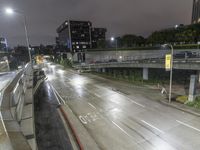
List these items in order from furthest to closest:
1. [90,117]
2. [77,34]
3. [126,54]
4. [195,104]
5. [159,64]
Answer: [77,34] < [126,54] < [159,64] < [195,104] < [90,117]

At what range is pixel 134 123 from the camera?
1187 centimetres

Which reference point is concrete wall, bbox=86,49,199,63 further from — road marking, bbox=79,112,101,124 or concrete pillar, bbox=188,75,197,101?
road marking, bbox=79,112,101,124

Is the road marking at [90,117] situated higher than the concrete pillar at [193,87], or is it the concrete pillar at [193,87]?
the concrete pillar at [193,87]

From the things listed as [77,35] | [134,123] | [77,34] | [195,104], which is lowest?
[134,123]

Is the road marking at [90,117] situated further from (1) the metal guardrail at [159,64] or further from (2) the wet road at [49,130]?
(1) the metal guardrail at [159,64]

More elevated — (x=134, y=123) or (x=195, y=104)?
(x=195, y=104)

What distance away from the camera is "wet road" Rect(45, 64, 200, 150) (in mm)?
9336

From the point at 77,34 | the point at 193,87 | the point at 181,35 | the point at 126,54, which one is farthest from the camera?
the point at 77,34

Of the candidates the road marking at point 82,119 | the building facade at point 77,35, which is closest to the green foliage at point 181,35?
the road marking at point 82,119

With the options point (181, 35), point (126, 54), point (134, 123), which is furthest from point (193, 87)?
point (181, 35)

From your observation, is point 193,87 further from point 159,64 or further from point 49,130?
point 159,64

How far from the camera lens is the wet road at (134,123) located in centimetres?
934

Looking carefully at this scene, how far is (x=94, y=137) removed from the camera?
10.2 meters

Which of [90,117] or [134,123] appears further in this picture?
[90,117]
